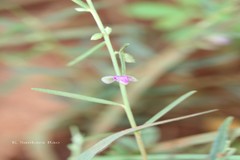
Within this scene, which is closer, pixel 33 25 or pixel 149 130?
pixel 149 130

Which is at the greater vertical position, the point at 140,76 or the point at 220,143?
the point at 140,76

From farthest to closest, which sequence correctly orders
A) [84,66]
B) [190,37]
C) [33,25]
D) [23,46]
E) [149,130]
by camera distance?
[23,46] < [84,66] < [33,25] < [190,37] < [149,130]

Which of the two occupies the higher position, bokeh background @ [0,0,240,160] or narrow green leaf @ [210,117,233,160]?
bokeh background @ [0,0,240,160]

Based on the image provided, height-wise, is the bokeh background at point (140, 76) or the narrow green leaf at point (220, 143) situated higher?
the bokeh background at point (140, 76)

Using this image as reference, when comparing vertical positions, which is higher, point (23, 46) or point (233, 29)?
point (23, 46)

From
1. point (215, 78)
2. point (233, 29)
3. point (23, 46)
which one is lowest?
point (233, 29)

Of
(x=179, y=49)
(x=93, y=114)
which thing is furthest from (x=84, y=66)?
(x=179, y=49)

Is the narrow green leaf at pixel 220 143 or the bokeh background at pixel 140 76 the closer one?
the narrow green leaf at pixel 220 143

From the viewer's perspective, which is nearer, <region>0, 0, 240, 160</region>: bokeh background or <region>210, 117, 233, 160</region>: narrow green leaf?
<region>210, 117, 233, 160</region>: narrow green leaf

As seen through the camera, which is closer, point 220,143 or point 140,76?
point 220,143

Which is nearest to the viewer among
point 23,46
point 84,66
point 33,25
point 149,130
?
point 149,130

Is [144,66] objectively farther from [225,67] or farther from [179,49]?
[225,67]
